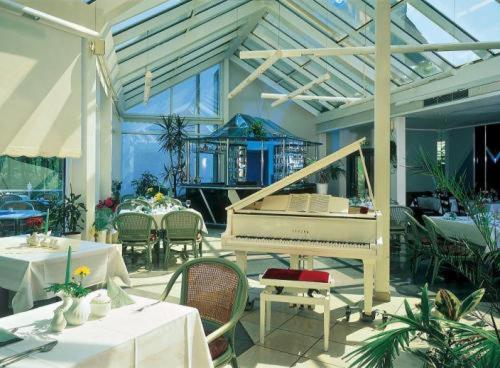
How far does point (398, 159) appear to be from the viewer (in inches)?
476

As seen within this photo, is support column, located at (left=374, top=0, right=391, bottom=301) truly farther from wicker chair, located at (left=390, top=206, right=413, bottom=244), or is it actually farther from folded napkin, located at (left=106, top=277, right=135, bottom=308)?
folded napkin, located at (left=106, top=277, right=135, bottom=308)

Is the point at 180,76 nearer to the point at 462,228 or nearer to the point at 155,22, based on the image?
the point at 155,22

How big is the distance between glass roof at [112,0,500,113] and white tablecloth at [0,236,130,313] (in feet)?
16.8

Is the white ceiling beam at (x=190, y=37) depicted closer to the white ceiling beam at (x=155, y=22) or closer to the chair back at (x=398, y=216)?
the white ceiling beam at (x=155, y=22)

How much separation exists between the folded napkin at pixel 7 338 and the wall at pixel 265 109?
1544 cm

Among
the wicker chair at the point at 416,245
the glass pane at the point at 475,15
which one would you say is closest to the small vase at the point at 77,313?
the wicker chair at the point at 416,245

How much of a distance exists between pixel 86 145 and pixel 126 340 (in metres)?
4.82

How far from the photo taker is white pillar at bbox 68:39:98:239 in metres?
6.03

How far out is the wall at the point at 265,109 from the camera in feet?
55.6

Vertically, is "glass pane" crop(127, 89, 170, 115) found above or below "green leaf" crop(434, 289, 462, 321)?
above

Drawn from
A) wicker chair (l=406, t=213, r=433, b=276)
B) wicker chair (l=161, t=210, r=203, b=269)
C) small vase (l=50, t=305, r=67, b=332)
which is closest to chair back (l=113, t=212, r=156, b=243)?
wicker chair (l=161, t=210, r=203, b=269)

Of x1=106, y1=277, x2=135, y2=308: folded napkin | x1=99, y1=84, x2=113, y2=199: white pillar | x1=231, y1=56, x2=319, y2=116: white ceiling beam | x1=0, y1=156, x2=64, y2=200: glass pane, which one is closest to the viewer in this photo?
x1=106, y1=277, x2=135, y2=308: folded napkin

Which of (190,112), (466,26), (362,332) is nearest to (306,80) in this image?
(190,112)

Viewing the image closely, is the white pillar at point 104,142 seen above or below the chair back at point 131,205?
above
